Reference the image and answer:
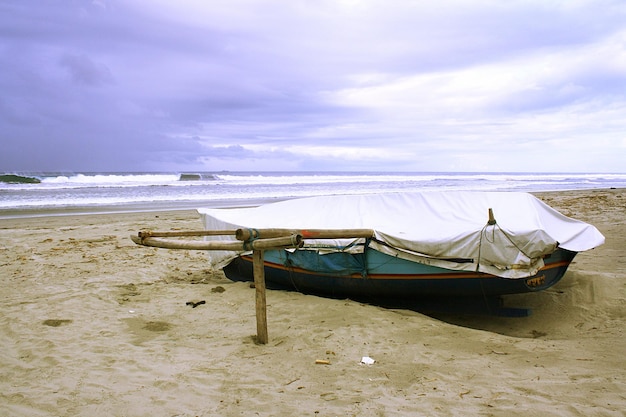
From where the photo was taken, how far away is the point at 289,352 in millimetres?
4699

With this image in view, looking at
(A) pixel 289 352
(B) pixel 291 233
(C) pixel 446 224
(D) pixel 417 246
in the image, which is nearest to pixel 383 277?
(D) pixel 417 246

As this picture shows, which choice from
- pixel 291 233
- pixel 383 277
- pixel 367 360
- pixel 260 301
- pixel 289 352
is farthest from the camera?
pixel 383 277

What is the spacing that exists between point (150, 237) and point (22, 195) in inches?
968

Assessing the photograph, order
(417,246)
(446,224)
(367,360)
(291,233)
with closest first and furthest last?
1. (367,360)
2. (291,233)
3. (417,246)
4. (446,224)

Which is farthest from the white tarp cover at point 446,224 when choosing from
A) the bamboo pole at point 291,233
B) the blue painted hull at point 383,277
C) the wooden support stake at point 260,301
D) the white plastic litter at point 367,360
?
the white plastic litter at point 367,360

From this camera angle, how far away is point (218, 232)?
6090mm

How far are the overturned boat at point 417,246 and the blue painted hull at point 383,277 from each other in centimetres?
1

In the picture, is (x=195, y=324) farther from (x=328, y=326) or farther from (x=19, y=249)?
(x=19, y=249)

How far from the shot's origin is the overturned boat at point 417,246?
5.21 meters

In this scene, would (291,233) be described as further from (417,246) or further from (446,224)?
(446,224)

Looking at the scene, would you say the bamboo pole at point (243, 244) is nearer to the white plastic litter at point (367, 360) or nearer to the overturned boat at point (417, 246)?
the overturned boat at point (417, 246)

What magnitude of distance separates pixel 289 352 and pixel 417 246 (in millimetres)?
2015

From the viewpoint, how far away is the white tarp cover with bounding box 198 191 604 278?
17.0 feet

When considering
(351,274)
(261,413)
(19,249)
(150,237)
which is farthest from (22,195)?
(261,413)
